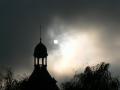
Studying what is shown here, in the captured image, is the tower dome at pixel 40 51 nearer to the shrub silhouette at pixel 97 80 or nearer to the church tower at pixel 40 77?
the church tower at pixel 40 77

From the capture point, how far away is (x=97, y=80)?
146 ft

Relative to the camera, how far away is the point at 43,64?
58688 millimetres

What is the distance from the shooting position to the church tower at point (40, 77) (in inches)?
2253

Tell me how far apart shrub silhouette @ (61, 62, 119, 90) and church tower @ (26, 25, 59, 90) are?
1162 cm

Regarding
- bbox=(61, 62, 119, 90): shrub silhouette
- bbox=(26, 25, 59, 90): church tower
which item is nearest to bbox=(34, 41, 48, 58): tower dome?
bbox=(26, 25, 59, 90): church tower

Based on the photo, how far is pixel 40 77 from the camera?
57.3 metres

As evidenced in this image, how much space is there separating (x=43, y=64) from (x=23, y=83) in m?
3.94

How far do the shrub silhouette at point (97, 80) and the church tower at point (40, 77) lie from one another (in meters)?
11.6

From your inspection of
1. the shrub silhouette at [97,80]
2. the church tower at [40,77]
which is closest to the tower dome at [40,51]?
the church tower at [40,77]

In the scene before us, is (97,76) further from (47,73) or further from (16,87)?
(16,87)

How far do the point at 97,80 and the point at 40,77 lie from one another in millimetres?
14512

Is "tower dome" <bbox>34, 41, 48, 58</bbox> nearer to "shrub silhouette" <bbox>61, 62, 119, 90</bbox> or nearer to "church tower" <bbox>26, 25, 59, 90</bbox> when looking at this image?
"church tower" <bbox>26, 25, 59, 90</bbox>

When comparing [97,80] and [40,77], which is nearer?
[97,80]

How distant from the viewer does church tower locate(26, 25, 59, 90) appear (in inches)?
2253
